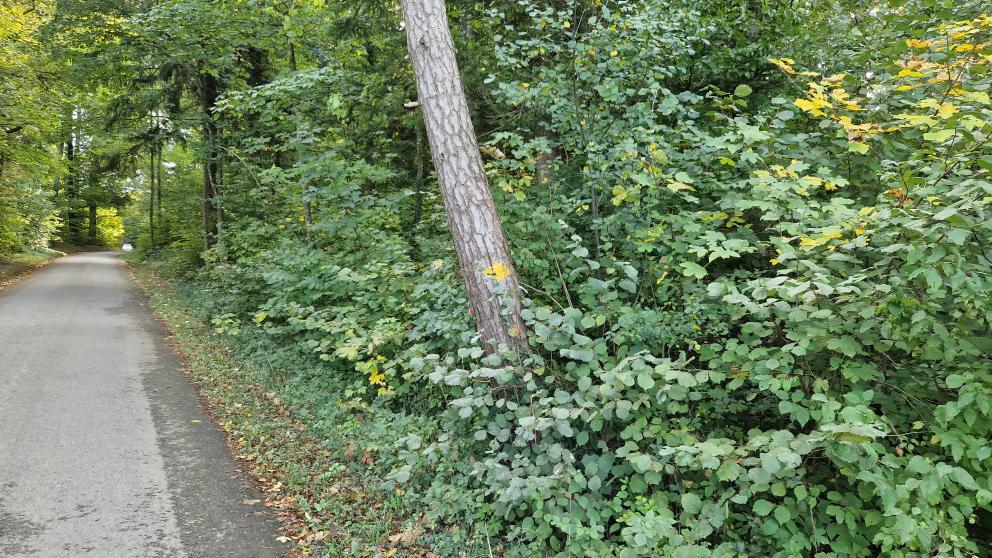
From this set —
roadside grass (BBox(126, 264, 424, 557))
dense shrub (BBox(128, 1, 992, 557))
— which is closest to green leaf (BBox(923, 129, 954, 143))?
dense shrub (BBox(128, 1, 992, 557))

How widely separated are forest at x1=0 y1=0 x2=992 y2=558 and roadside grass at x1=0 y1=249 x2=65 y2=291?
12944mm

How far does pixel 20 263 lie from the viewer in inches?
781

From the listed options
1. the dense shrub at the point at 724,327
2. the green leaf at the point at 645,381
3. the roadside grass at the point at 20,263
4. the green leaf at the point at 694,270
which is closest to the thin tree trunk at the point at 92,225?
the roadside grass at the point at 20,263

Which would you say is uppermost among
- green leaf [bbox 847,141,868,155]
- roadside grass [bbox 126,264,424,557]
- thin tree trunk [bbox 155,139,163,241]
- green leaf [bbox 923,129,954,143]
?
thin tree trunk [bbox 155,139,163,241]

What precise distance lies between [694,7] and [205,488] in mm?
7112

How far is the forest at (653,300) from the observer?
2781 millimetres

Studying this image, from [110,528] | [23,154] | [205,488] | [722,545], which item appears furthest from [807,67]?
[23,154]

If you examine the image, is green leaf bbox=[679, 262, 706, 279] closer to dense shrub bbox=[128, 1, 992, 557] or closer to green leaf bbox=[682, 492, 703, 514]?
dense shrub bbox=[128, 1, 992, 557]

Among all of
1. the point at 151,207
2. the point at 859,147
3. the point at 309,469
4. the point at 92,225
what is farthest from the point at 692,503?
the point at 92,225

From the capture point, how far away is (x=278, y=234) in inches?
400

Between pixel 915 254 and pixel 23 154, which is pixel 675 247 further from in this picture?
pixel 23 154

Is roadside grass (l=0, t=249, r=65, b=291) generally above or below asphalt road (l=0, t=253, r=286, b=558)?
above

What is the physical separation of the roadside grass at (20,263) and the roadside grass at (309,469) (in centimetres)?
1282

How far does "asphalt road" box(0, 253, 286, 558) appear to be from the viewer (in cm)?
389
